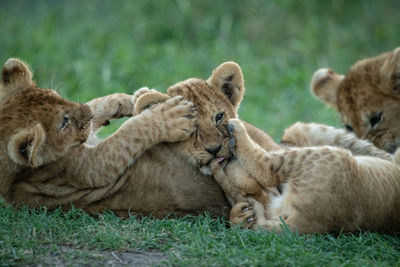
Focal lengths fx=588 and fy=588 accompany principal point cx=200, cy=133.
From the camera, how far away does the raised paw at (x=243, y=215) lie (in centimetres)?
410

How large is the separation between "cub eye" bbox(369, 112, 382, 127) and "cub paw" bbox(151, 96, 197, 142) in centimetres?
207

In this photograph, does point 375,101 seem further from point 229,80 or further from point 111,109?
point 111,109

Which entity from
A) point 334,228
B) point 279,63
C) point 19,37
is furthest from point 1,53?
point 334,228

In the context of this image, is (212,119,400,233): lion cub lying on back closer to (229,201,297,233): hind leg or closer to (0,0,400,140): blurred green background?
(229,201,297,233): hind leg

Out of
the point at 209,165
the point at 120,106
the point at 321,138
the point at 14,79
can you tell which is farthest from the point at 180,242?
the point at 321,138

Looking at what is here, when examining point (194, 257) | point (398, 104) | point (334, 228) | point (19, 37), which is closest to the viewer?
point (194, 257)

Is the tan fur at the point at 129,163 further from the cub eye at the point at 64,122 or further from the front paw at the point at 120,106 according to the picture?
the front paw at the point at 120,106

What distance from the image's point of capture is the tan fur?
420 centimetres

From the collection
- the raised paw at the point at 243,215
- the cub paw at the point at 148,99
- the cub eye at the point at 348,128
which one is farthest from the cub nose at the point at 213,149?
the cub eye at the point at 348,128

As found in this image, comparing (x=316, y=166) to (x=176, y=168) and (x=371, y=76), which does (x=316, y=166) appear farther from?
(x=371, y=76)

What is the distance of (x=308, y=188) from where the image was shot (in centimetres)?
392

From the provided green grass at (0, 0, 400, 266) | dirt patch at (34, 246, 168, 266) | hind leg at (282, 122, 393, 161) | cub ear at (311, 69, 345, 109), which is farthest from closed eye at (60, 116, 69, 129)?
cub ear at (311, 69, 345, 109)

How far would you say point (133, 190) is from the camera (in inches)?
169

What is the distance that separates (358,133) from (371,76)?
568 mm
